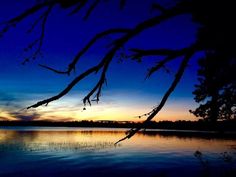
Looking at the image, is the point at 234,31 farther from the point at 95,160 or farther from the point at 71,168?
the point at 95,160

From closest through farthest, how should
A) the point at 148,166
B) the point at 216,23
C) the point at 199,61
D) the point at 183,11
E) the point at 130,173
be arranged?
the point at 183,11 → the point at 216,23 → the point at 199,61 → the point at 130,173 → the point at 148,166

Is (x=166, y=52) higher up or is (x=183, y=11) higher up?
(x=183, y=11)

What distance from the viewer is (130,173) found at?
24688 mm

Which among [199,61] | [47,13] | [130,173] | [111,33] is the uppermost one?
[199,61]

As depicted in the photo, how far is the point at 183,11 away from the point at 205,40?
1.76 ft

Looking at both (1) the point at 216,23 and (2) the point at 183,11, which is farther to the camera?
(1) the point at 216,23

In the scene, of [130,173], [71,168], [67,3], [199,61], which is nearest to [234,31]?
[67,3]

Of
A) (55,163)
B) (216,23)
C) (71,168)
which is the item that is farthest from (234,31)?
(55,163)

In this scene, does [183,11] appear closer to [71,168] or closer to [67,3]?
[67,3]

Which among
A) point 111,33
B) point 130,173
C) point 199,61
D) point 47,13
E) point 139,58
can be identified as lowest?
point 130,173

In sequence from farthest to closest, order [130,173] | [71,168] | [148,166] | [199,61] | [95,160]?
[95,160] < [148,166] < [71,168] < [130,173] < [199,61]

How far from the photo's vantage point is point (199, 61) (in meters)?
17.4

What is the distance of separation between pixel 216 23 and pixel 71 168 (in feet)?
76.2

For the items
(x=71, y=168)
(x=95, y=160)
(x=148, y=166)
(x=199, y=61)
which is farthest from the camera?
(x=95, y=160)
